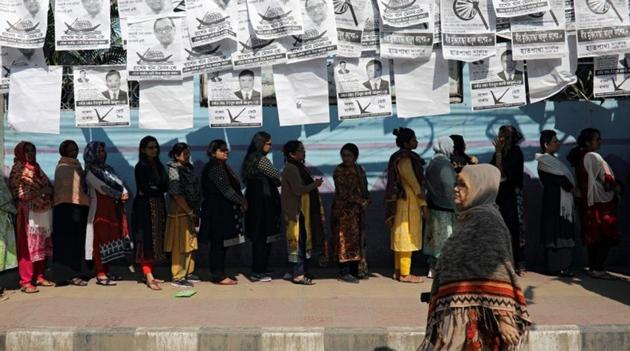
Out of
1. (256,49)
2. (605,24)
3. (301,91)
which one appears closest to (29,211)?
(256,49)

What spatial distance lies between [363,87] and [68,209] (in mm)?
3477

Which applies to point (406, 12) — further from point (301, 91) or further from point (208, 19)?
point (208, 19)

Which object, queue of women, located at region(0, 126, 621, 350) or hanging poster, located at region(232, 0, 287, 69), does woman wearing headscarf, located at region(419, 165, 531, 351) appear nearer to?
hanging poster, located at region(232, 0, 287, 69)

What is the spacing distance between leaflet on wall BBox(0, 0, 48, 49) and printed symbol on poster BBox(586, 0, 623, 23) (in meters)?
4.25

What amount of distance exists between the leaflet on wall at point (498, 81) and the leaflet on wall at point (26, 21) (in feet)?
11.2

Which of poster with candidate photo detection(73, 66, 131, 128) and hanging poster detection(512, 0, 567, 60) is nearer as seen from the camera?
hanging poster detection(512, 0, 567, 60)

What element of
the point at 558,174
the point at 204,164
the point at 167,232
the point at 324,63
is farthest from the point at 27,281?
the point at 558,174

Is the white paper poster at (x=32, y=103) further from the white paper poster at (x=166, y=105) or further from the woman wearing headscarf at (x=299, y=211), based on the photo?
the woman wearing headscarf at (x=299, y=211)

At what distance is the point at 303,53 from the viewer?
5.89 metres

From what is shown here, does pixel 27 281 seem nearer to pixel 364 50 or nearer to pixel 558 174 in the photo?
pixel 364 50

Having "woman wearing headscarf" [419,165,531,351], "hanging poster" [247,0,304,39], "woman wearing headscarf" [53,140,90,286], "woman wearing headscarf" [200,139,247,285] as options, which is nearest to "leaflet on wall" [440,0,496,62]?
"hanging poster" [247,0,304,39]

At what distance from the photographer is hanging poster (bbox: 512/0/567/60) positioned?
584 centimetres

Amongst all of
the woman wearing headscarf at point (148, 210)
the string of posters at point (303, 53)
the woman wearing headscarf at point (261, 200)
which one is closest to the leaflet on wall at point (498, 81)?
the string of posters at point (303, 53)

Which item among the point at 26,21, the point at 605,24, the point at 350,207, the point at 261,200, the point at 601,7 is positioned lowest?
the point at 350,207
